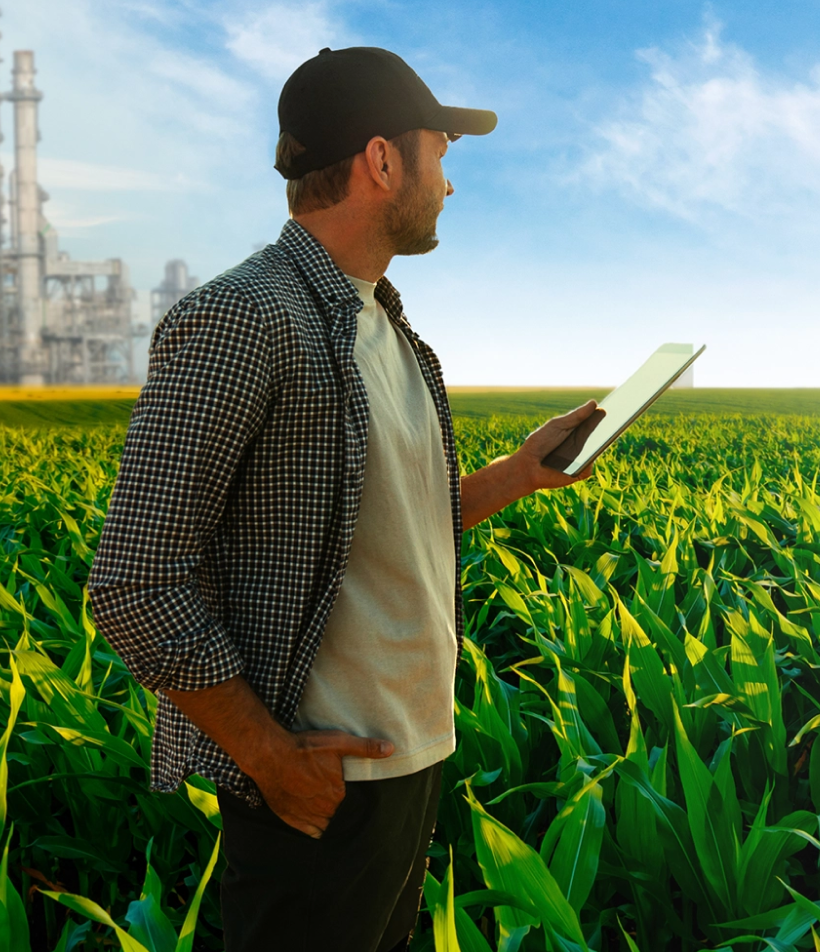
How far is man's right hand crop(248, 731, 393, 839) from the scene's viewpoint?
3.45ft

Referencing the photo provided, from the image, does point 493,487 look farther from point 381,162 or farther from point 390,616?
point 381,162

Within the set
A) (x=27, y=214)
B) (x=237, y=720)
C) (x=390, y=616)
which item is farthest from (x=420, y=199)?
(x=27, y=214)

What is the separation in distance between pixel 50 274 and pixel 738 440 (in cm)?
4307

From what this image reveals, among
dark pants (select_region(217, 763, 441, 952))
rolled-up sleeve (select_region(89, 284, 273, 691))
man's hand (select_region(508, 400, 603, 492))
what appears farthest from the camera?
man's hand (select_region(508, 400, 603, 492))

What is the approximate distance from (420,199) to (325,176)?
5.7 inches

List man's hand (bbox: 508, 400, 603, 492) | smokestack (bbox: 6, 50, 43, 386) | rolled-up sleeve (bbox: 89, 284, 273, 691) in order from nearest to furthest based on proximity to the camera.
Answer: rolled-up sleeve (bbox: 89, 284, 273, 691) < man's hand (bbox: 508, 400, 603, 492) < smokestack (bbox: 6, 50, 43, 386)

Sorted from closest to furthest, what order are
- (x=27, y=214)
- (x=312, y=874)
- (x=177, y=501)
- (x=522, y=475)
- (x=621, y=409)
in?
(x=177, y=501) → (x=312, y=874) → (x=621, y=409) → (x=522, y=475) → (x=27, y=214)

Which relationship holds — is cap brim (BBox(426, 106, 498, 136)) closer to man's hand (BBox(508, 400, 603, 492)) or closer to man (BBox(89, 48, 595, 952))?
man (BBox(89, 48, 595, 952))

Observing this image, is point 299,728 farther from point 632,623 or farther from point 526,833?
point 632,623

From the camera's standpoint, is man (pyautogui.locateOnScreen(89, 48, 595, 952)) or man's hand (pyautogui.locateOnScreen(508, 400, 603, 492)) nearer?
man (pyautogui.locateOnScreen(89, 48, 595, 952))

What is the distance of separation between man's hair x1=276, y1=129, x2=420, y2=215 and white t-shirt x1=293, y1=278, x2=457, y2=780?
0.13 m

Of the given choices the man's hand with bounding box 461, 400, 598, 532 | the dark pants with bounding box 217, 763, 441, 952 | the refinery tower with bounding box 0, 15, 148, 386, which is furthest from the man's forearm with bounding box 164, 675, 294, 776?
the refinery tower with bounding box 0, 15, 148, 386

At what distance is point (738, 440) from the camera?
1180 cm

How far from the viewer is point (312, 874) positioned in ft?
3.65
